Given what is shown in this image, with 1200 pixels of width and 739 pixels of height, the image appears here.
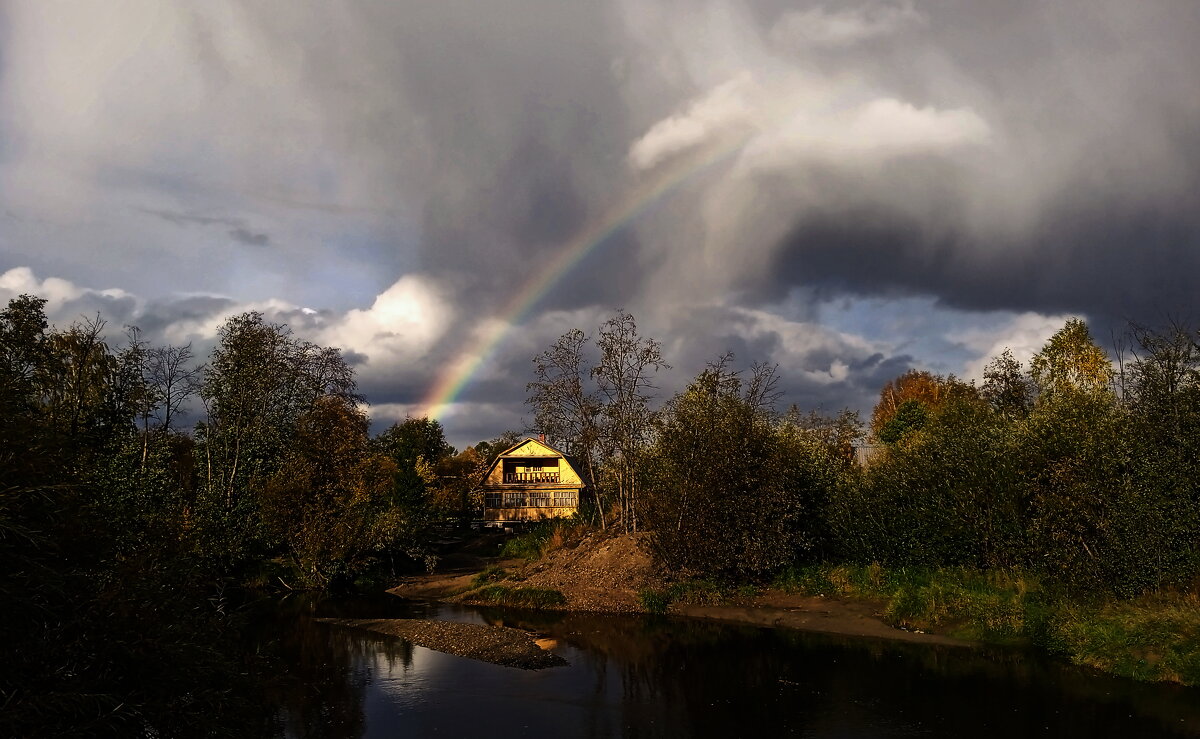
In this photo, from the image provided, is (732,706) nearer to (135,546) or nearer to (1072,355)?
(135,546)

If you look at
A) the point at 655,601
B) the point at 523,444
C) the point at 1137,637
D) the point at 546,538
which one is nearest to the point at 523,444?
the point at 523,444

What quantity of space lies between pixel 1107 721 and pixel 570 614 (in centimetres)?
2678

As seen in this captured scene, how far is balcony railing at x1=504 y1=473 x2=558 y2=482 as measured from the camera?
9594 cm

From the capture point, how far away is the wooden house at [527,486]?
313 ft

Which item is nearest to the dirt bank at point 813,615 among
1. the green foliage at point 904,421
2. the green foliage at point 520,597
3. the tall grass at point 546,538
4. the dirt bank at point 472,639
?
the green foliage at point 520,597

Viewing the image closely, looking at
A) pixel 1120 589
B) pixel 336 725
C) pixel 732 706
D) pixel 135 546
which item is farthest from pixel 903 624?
pixel 135 546

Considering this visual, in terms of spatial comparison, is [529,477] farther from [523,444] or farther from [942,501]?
[942,501]

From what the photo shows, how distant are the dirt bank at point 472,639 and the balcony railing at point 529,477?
180ft

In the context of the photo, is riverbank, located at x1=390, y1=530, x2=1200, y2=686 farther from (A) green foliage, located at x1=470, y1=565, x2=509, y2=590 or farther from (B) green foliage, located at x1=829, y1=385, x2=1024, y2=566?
(B) green foliage, located at x1=829, y1=385, x2=1024, y2=566

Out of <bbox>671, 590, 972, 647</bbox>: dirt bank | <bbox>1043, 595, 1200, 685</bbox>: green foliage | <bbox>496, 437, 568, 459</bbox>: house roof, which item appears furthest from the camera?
<bbox>496, 437, 568, 459</bbox>: house roof

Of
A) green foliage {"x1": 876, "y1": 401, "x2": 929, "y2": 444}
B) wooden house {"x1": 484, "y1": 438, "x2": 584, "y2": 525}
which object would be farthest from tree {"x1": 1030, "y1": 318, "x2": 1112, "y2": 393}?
wooden house {"x1": 484, "y1": 438, "x2": 584, "y2": 525}

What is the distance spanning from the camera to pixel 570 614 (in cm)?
4309

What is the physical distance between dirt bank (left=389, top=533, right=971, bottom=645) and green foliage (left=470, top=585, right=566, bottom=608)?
Result: 578mm

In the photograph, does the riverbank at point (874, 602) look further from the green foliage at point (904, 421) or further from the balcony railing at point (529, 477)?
the balcony railing at point (529, 477)
